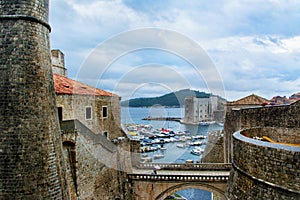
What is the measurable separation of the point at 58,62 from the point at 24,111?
14.4 meters

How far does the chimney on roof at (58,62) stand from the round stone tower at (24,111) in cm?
1275

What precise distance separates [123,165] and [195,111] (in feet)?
157

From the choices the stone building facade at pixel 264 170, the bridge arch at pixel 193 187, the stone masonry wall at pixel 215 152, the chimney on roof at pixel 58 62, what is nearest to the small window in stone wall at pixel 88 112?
the chimney on roof at pixel 58 62

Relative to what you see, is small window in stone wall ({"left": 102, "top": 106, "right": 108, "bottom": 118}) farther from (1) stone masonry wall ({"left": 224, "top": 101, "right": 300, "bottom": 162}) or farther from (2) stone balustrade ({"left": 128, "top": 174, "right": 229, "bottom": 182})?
(1) stone masonry wall ({"left": 224, "top": 101, "right": 300, "bottom": 162})

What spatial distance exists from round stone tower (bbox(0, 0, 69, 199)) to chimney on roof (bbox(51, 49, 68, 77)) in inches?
502

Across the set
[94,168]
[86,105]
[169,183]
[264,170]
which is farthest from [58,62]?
[264,170]

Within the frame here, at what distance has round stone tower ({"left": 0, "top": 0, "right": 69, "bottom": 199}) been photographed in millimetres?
7707

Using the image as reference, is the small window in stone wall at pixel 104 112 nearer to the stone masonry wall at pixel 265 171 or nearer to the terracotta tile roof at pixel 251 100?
the stone masonry wall at pixel 265 171

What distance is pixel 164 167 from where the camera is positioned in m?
19.9

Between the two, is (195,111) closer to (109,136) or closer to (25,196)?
(109,136)

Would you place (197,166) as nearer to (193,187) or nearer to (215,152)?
(193,187)

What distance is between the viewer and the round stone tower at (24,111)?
7.71 metres

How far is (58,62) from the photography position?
21.2 meters

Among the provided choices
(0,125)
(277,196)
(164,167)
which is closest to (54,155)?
(0,125)
